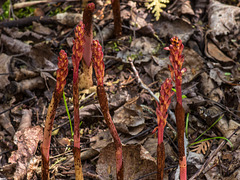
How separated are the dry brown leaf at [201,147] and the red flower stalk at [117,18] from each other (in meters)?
2.02

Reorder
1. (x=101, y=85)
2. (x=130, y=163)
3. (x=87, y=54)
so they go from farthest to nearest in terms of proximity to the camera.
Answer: (x=87, y=54), (x=130, y=163), (x=101, y=85)

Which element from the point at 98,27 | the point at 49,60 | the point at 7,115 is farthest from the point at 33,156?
the point at 98,27

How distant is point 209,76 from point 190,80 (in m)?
0.24

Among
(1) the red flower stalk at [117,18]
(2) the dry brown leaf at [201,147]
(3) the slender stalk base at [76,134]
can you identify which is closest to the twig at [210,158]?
(2) the dry brown leaf at [201,147]

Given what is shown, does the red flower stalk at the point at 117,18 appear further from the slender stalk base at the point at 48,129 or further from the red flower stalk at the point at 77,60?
the slender stalk base at the point at 48,129

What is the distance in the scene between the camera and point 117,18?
13.1ft

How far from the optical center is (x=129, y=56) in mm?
3879

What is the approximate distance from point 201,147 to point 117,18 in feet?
6.94

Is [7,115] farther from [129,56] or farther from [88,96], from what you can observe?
[129,56]

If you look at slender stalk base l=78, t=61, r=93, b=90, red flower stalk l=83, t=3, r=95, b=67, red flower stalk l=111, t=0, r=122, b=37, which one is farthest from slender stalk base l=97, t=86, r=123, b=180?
red flower stalk l=111, t=0, r=122, b=37

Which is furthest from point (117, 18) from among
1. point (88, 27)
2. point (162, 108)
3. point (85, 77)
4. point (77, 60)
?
point (162, 108)

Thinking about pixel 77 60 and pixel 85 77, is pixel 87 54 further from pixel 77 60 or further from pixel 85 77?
pixel 77 60

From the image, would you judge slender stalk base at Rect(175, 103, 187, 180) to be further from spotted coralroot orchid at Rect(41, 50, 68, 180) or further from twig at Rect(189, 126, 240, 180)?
spotted coralroot orchid at Rect(41, 50, 68, 180)

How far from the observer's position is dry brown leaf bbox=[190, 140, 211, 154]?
283 cm
